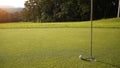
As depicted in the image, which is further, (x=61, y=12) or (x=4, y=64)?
(x=61, y=12)

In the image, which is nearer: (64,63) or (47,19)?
(64,63)

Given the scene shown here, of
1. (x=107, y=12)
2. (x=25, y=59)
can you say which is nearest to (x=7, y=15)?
(x=107, y=12)

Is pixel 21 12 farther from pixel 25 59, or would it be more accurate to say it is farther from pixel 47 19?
pixel 25 59

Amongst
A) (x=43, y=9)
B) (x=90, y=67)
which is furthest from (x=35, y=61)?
(x=43, y=9)

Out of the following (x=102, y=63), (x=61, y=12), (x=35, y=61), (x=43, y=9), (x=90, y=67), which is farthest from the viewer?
(x=43, y=9)

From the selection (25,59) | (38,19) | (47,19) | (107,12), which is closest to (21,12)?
(38,19)

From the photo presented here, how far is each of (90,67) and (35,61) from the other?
42.4 inches

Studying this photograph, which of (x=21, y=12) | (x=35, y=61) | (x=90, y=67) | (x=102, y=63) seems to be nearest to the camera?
(x=90, y=67)

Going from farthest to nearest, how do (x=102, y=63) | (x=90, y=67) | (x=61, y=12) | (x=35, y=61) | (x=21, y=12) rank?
(x=21, y=12)
(x=61, y=12)
(x=35, y=61)
(x=102, y=63)
(x=90, y=67)

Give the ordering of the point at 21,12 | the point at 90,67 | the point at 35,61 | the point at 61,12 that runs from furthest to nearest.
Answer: the point at 21,12, the point at 61,12, the point at 35,61, the point at 90,67

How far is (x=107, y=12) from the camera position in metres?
35.0

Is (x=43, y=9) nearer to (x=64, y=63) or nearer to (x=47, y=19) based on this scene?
(x=47, y=19)

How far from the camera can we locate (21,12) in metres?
42.7

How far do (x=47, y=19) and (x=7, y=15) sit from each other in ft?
23.7
